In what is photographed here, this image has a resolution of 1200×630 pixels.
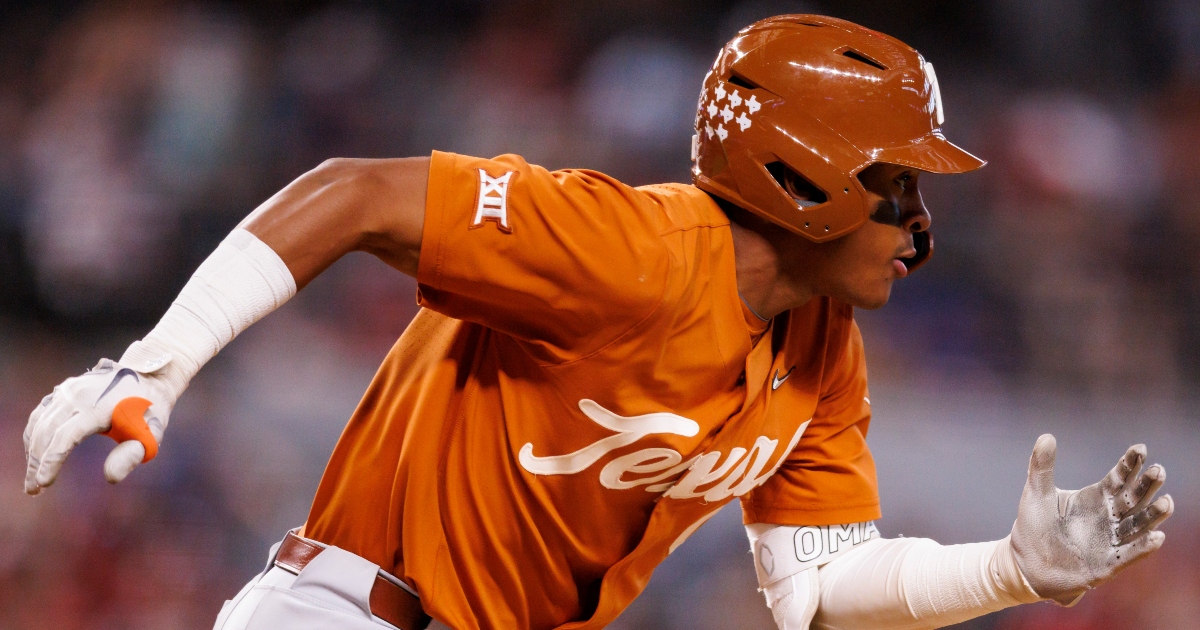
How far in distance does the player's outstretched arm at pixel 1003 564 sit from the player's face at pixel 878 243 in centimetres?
40

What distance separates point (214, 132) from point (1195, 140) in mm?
4729

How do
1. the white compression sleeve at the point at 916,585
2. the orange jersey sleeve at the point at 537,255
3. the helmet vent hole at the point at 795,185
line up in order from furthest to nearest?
1. the white compression sleeve at the point at 916,585
2. the helmet vent hole at the point at 795,185
3. the orange jersey sleeve at the point at 537,255

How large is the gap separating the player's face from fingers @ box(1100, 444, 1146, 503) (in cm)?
48

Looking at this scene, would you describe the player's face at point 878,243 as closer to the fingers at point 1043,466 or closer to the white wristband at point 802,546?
the fingers at point 1043,466

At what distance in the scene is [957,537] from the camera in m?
4.33

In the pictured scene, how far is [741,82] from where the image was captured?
194cm

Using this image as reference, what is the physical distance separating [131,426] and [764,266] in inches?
43.4

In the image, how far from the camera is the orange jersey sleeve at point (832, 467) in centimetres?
226

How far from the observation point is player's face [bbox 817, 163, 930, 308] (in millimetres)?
1930

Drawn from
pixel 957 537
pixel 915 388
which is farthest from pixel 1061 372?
pixel 957 537

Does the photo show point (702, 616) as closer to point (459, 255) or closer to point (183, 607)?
point (183, 607)

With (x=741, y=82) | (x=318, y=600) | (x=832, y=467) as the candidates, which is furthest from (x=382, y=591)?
(x=741, y=82)

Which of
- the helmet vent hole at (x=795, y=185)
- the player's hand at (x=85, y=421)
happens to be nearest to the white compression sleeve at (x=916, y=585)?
the helmet vent hole at (x=795, y=185)

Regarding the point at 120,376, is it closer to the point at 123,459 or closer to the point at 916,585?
the point at 123,459
